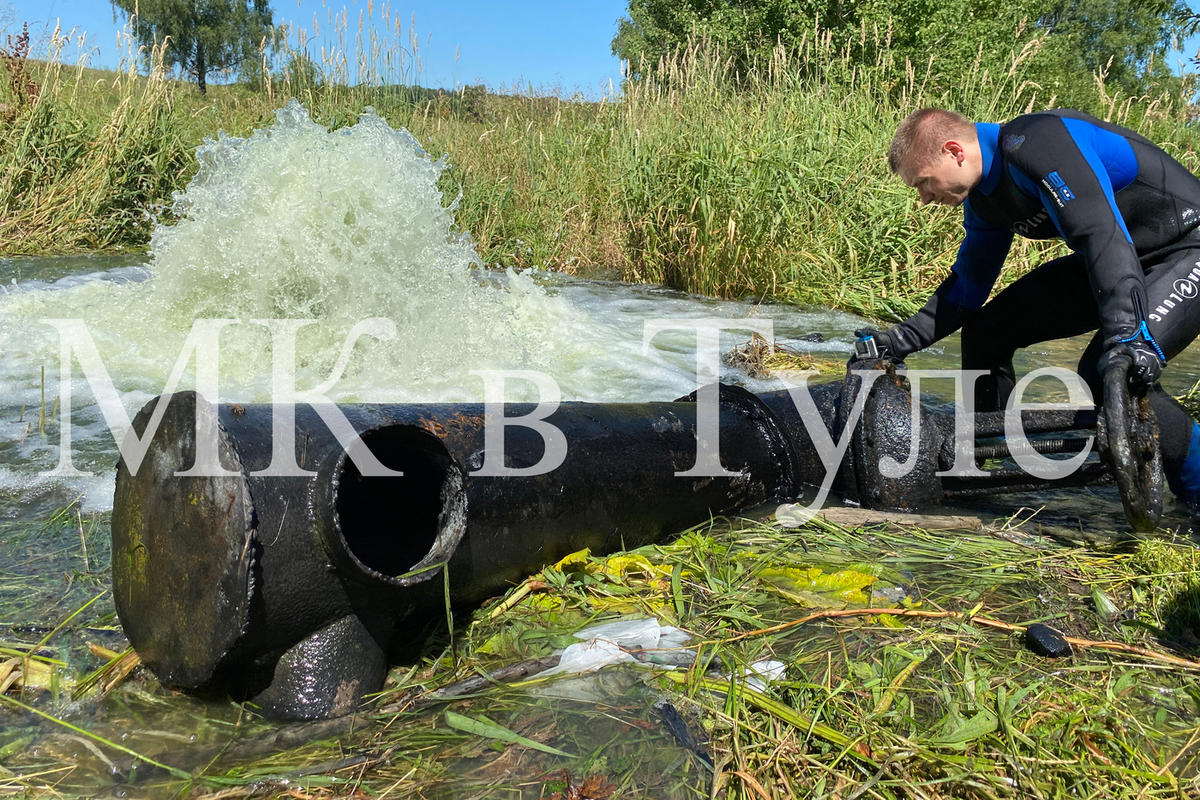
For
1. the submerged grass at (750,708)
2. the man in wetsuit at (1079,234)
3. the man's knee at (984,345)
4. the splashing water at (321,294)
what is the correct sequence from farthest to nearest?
1. the splashing water at (321,294)
2. the man's knee at (984,345)
3. the man in wetsuit at (1079,234)
4. the submerged grass at (750,708)

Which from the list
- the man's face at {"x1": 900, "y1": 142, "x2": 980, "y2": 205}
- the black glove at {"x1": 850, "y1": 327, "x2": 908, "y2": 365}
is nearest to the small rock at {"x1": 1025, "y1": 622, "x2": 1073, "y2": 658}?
the black glove at {"x1": 850, "y1": 327, "x2": 908, "y2": 365}

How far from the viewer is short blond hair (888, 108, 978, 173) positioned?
3381 mm

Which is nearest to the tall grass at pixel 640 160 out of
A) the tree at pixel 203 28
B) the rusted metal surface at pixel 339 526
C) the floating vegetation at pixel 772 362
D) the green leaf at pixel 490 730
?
the floating vegetation at pixel 772 362

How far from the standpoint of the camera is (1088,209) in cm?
296

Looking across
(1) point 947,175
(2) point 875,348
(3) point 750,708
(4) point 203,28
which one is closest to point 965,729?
(3) point 750,708

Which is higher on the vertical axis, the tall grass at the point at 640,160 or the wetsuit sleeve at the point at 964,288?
the tall grass at the point at 640,160

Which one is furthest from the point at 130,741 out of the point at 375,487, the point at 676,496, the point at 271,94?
the point at 271,94

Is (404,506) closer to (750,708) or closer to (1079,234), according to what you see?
(750,708)

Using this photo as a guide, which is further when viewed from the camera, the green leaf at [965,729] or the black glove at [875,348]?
the black glove at [875,348]

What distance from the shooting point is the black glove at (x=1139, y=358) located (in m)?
2.68

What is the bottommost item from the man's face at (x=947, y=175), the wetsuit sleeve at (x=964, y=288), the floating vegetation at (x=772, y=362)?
the floating vegetation at (x=772, y=362)

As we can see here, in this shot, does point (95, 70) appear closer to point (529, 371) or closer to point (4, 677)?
point (529, 371)

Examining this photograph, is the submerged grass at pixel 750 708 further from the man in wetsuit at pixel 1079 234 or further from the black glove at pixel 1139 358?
the man in wetsuit at pixel 1079 234

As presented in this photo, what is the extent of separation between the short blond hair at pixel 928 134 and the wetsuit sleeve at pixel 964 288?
449 mm
